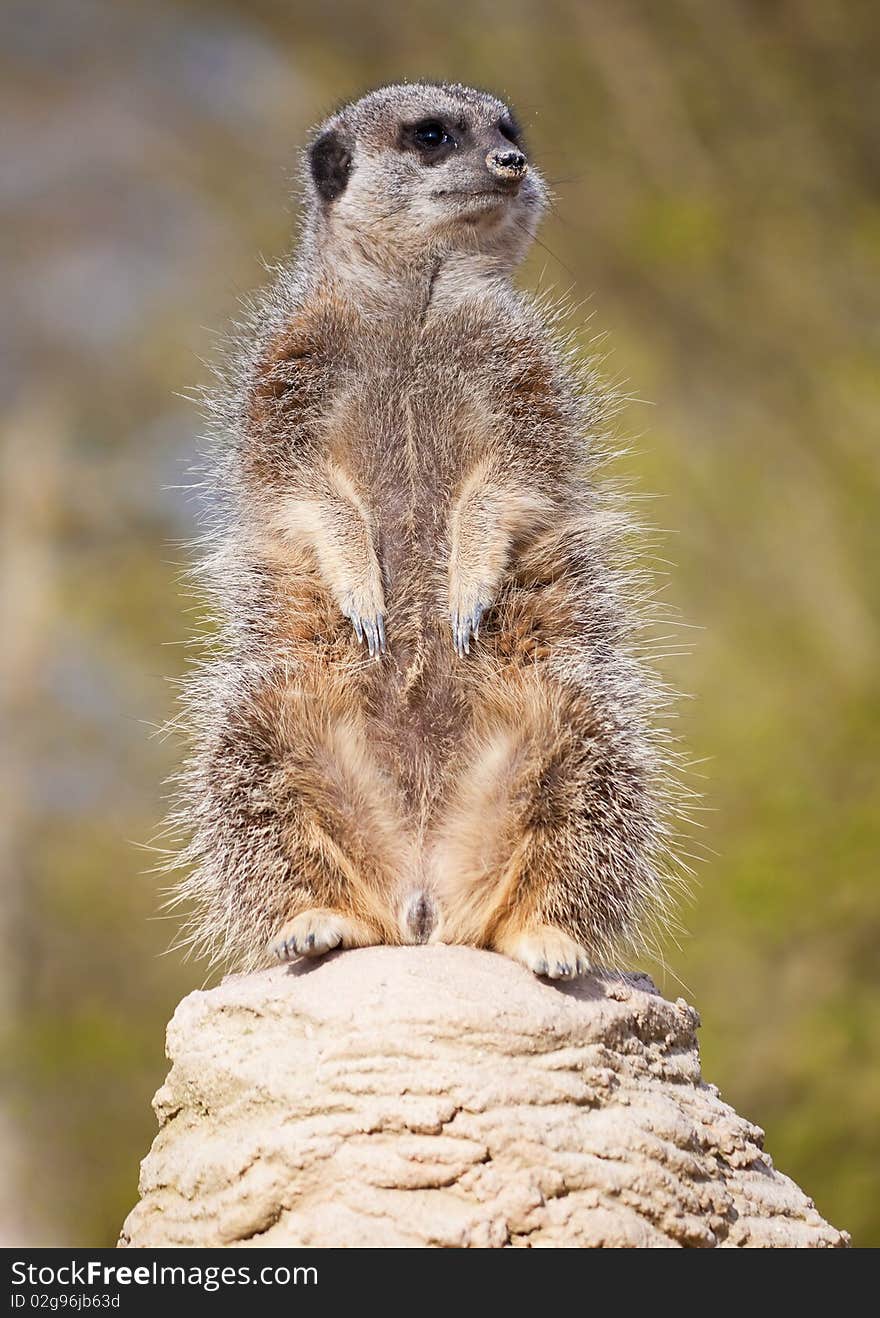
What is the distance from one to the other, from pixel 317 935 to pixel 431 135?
2.20m

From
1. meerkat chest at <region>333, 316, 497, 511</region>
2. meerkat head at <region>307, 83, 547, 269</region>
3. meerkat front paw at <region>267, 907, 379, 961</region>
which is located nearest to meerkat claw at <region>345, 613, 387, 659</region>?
meerkat chest at <region>333, 316, 497, 511</region>

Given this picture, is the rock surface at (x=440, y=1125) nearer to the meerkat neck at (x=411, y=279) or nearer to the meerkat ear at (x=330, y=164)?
the meerkat neck at (x=411, y=279)

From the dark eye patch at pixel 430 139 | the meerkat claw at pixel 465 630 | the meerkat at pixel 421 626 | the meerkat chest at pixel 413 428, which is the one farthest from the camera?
the dark eye patch at pixel 430 139

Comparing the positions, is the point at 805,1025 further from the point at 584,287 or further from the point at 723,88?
the point at 723,88

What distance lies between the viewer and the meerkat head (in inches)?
146

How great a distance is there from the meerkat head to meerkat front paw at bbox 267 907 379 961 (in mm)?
1670

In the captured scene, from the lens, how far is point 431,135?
155 inches

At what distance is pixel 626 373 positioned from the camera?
825 cm

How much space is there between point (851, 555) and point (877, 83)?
355 centimetres

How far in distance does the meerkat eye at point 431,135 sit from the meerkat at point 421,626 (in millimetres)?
31

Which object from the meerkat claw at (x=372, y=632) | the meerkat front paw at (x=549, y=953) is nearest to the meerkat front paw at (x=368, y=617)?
the meerkat claw at (x=372, y=632)

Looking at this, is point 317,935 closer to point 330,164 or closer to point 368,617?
point 368,617

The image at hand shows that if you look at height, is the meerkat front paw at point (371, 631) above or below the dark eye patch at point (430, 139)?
below

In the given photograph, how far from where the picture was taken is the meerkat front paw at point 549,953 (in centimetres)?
285
